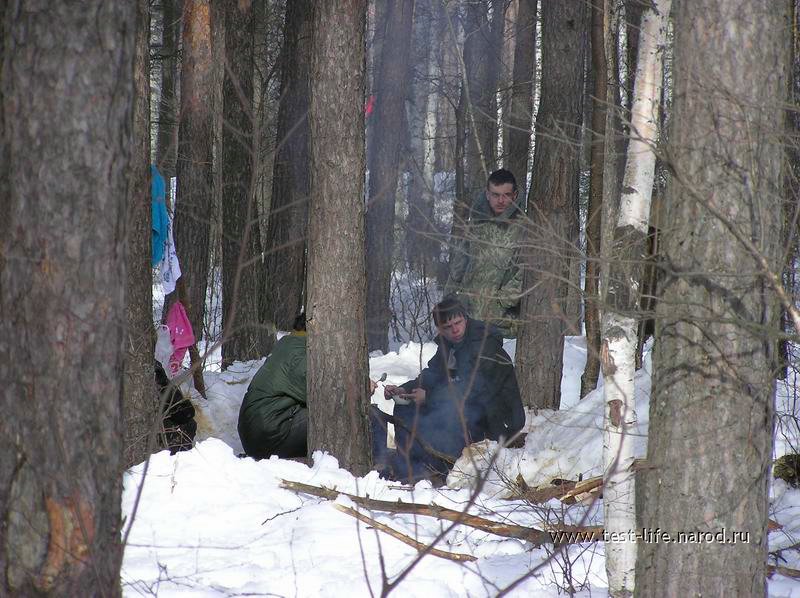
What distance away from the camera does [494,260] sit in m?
7.14

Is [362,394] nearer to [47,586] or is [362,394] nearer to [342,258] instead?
[342,258]

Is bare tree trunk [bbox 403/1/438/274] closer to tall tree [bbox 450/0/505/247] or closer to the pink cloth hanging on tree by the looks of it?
tall tree [bbox 450/0/505/247]

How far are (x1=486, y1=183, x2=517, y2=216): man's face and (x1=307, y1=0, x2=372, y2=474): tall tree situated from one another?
1547mm

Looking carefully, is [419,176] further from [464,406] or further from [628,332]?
[628,332]

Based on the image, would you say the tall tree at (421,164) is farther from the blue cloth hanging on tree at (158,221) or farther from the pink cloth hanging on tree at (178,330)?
the blue cloth hanging on tree at (158,221)

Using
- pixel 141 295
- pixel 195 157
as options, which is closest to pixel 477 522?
pixel 141 295

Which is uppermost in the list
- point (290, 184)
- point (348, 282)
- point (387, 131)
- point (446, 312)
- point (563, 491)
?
point (387, 131)

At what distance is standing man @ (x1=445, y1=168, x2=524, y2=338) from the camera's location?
697 centimetres

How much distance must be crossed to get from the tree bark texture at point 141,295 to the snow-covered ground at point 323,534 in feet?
1.65

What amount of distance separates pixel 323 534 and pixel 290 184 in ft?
19.6

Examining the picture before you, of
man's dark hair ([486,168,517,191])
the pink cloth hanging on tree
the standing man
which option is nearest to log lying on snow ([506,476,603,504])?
the standing man

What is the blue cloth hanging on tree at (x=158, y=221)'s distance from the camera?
6.48 meters

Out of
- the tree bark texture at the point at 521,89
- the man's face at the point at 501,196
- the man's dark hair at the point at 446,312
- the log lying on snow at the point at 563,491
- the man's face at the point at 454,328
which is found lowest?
the log lying on snow at the point at 563,491
